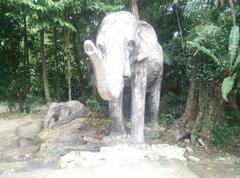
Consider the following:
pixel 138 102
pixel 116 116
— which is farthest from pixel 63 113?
pixel 138 102

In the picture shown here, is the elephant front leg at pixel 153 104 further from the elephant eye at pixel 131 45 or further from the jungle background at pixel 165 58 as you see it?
the elephant eye at pixel 131 45

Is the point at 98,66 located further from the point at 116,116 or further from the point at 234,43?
the point at 234,43

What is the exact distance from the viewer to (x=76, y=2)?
9.25 m

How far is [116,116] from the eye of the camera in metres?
7.41

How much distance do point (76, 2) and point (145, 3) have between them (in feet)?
8.14

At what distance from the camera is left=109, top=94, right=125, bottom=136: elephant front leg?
289 inches

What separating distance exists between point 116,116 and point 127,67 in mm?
1221

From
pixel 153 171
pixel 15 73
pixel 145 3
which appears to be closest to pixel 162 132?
pixel 153 171

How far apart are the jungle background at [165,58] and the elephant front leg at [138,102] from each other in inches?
42.7

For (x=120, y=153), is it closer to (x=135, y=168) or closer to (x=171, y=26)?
(x=135, y=168)

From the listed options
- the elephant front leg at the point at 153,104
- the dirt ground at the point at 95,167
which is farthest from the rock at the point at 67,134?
the elephant front leg at the point at 153,104

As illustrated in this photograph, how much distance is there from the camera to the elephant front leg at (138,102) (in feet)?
23.4

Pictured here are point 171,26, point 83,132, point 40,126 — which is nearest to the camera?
point 83,132

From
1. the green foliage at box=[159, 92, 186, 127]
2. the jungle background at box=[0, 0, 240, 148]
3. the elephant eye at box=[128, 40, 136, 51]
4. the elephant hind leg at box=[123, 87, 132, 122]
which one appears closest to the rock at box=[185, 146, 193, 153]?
the jungle background at box=[0, 0, 240, 148]
